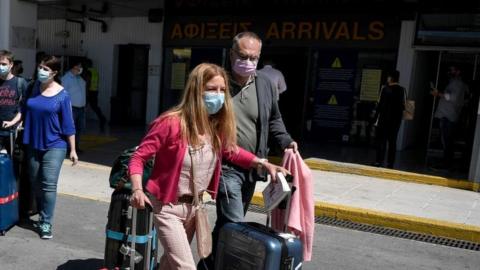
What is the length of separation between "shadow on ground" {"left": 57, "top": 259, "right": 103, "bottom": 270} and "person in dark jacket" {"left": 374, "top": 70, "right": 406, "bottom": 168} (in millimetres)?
5673

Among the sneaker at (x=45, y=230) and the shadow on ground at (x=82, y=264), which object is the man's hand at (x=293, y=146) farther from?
the sneaker at (x=45, y=230)

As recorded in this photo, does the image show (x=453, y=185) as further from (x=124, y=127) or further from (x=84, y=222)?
(x=124, y=127)

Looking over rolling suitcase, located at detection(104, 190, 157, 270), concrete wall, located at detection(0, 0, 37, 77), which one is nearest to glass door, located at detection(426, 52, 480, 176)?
rolling suitcase, located at detection(104, 190, 157, 270)

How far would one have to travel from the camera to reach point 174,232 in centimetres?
283

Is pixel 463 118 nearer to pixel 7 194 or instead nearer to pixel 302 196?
pixel 302 196

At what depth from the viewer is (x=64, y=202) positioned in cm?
645

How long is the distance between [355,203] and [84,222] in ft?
11.0

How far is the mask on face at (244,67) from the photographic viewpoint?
3.27 m

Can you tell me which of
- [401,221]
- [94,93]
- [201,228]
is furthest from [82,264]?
[94,93]

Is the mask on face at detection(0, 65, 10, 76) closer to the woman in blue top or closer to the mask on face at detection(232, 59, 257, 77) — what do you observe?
the woman in blue top

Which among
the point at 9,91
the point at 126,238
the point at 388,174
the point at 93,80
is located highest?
the point at 9,91

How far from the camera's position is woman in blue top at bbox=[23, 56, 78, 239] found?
4.77 metres

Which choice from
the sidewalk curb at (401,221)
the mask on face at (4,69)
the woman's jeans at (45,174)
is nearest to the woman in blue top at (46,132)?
the woman's jeans at (45,174)

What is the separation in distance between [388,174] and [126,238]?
5789mm
